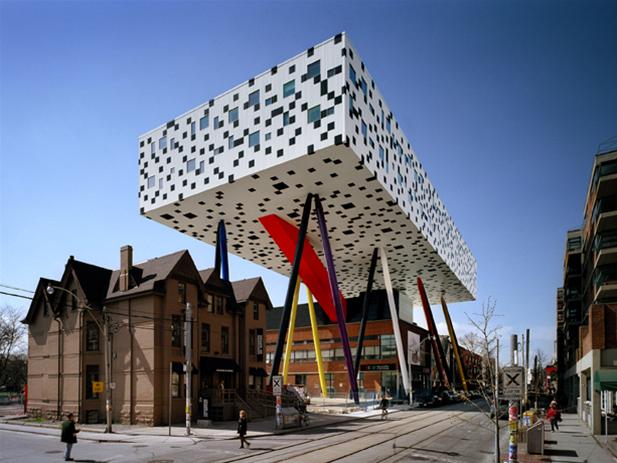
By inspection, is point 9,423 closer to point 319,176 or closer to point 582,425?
point 319,176

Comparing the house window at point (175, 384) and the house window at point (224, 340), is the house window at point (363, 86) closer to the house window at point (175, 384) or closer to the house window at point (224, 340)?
the house window at point (224, 340)

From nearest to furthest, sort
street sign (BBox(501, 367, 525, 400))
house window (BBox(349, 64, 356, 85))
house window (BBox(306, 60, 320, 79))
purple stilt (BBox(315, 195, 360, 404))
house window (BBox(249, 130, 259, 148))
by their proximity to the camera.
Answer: street sign (BBox(501, 367, 525, 400)) < house window (BBox(349, 64, 356, 85)) < house window (BBox(306, 60, 320, 79)) < house window (BBox(249, 130, 259, 148)) < purple stilt (BBox(315, 195, 360, 404))

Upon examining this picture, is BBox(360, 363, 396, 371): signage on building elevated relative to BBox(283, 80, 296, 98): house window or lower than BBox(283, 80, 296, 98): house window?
lower

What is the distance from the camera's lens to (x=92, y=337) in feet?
123

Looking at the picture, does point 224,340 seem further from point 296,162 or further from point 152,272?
point 296,162

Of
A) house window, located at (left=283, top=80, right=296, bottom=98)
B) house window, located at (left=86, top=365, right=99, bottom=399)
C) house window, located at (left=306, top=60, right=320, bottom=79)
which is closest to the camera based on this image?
house window, located at (left=86, top=365, right=99, bottom=399)

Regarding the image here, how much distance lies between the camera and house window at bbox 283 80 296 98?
1735 inches

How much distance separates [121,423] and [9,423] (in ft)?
28.3

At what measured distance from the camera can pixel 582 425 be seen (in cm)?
3697

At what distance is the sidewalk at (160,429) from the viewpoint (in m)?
28.4

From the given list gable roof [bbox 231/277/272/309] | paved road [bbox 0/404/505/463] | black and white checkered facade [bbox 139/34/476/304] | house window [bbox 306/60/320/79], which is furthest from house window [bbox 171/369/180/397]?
house window [bbox 306/60/320/79]

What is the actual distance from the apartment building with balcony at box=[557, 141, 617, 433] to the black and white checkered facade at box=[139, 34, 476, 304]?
17.7 metres

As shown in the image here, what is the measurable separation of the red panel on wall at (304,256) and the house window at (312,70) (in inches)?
643

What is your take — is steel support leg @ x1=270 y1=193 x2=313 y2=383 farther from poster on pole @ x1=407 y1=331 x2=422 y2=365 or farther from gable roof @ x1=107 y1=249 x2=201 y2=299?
poster on pole @ x1=407 y1=331 x2=422 y2=365
